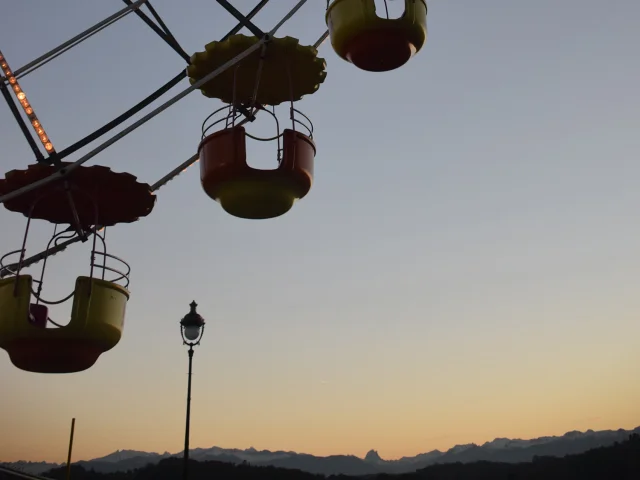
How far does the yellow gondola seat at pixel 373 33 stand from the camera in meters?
6.81

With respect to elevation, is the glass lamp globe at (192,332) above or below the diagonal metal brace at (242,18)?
below

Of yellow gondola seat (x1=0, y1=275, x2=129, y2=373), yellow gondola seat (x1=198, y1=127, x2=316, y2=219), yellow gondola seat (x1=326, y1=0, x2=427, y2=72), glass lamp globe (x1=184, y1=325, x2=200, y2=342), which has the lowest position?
yellow gondola seat (x1=0, y1=275, x2=129, y2=373)

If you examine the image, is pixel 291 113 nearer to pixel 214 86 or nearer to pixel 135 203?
pixel 214 86

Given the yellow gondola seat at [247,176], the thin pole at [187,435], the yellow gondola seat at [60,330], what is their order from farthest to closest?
1. the thin pole at [187,435]
2. the yellow gondola seat at [247,176]
3. the yellow gondola seat at [60,330]

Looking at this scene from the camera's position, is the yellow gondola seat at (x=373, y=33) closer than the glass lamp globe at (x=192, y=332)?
Yes

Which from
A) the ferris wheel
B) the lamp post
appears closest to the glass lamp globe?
the lamp post

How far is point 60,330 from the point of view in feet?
A: 20.0

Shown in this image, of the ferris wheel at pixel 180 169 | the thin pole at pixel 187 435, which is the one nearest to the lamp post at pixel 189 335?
the thin pole at pixel 187 435

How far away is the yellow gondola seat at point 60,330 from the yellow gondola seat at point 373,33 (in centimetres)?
307

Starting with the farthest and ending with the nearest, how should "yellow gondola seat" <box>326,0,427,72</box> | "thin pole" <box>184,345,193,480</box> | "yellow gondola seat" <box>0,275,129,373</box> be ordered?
"thin pole" <box>184,345,193,480</box> → "yellow gondola seat" <box>326,0,427,72</box> → "yellow gondola seat" <box>0,275,129,373</box>

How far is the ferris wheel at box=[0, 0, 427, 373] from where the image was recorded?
6129 mm

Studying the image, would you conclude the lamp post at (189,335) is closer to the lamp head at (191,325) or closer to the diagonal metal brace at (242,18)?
the lamp head at (191,325)

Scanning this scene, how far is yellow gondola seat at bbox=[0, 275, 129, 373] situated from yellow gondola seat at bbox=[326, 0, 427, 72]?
3.07 metres

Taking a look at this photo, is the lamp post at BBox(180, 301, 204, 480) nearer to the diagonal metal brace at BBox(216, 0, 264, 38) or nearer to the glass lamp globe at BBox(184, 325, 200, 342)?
the glass lamp globe at BBox(184, 325, 200, 342)
